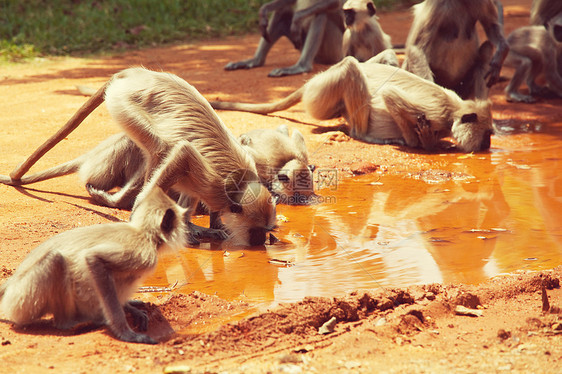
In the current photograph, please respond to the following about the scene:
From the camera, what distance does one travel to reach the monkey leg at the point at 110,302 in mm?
3357

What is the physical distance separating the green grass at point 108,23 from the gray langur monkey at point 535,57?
6.04 metres

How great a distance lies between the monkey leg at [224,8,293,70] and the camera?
1132cm

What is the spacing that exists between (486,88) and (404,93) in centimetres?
172

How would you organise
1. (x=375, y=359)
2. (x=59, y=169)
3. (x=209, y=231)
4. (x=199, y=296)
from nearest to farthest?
1. (x=375, y=359)
2. (x=199, y=296)
3. (x=209, y=231)
4. (x=59, y=169)

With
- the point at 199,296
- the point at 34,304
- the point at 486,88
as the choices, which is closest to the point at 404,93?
the point at 486,88

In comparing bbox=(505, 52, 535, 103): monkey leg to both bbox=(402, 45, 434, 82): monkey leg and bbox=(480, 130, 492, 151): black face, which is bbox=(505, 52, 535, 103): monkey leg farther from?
bbox=(480, 130, 492, 151): black face

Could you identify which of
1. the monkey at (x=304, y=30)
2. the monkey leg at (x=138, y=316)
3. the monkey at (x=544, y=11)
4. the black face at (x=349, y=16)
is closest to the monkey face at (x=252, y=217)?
the monkey leg at (x=138, y=316)

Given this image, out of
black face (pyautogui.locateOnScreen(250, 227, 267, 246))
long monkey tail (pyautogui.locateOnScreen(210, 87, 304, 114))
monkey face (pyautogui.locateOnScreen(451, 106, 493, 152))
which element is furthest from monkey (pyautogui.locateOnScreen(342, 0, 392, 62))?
black face (pyautogui.locateOnScreen(250, 227, 267, 246))

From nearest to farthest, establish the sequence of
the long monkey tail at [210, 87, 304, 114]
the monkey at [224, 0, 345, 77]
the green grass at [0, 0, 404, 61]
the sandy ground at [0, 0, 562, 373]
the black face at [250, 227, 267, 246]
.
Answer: the sandy ground at [0, 0, 562, 373] < the black face at [250, 227, 267, 246] < the long monkey tail at [210, 87, 304, 114] < the monkey at [224, 0, 345, 77] < the green grass at [0, 0, 404, 61]

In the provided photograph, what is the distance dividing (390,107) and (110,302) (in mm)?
5273

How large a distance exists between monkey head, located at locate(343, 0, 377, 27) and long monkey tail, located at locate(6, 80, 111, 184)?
4.72 metres

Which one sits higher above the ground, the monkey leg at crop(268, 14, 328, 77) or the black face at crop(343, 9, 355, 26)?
the black face at crop(343, 9, 355, 26)

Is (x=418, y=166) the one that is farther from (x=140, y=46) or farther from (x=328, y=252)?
(x=140, y=46)

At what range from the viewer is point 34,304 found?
3451 millimetres
